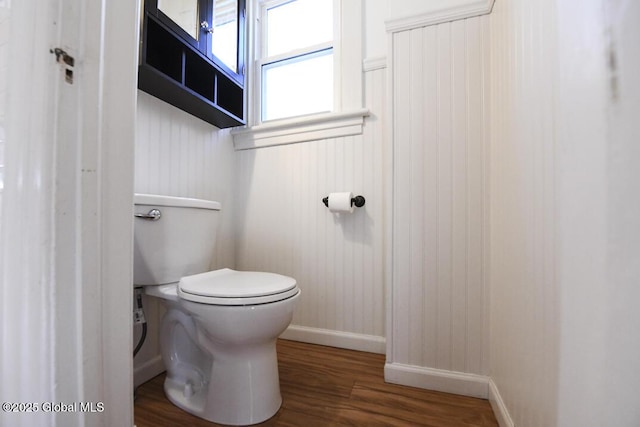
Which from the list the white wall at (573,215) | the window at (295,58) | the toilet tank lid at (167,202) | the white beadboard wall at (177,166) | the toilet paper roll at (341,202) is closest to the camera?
the white wall at (573,215)

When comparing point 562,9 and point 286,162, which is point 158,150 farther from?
point 562,9

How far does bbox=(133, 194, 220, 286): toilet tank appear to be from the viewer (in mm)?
932

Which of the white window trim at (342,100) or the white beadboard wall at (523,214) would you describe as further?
the white window trim at (342,100)

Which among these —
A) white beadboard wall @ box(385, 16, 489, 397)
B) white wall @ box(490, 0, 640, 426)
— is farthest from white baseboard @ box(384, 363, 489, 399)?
white wall @ box(490, 0, 640, 426)

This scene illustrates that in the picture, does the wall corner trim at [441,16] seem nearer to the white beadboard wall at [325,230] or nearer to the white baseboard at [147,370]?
the white beadboard wall at [325,230]

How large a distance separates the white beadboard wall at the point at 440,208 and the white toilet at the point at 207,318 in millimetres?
530

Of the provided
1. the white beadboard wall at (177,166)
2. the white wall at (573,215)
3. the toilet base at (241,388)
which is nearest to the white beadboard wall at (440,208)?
the white wall at (573,215)

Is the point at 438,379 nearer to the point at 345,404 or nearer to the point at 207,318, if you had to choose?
the point at 345,404

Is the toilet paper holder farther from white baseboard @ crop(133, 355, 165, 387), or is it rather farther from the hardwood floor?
white baseboard @ crop(133, 355, 165, 387)

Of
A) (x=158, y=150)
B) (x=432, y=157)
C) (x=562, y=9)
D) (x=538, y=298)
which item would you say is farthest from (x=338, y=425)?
(x=158, y=150)

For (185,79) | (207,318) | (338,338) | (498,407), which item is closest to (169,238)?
(207,318)

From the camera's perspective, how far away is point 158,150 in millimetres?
1229

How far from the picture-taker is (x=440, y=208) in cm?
108

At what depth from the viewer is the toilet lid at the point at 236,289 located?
80cm
